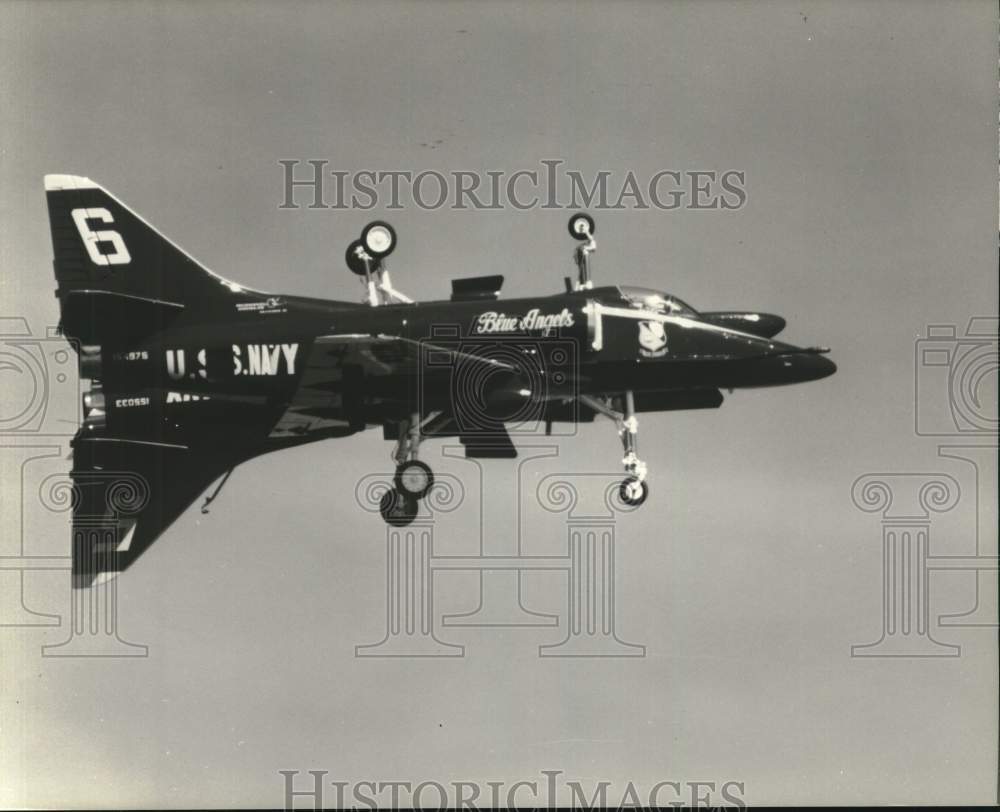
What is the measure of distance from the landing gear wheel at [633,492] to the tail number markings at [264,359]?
196 inches

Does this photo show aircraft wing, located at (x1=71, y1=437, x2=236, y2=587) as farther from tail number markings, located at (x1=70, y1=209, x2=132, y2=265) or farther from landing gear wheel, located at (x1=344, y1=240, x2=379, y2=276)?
landing gear wheel, located at (x1=344, y1=240, x2=379, y2=276)

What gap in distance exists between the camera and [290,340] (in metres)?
19.2

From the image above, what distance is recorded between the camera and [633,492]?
779 inches

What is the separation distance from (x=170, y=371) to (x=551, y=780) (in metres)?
7.71

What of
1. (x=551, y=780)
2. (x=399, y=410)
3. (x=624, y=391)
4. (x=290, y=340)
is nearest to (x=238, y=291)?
(x=290, y=340)

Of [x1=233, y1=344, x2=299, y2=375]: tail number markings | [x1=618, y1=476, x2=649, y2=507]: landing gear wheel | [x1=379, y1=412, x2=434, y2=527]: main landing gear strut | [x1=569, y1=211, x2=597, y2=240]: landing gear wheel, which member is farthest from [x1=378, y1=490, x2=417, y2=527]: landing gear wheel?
[x1=569, y1=211, x2=597, y2=240]: landing gear wheel

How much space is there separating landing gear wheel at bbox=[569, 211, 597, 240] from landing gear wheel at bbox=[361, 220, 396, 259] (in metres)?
2.58

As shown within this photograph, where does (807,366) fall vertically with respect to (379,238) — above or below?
below

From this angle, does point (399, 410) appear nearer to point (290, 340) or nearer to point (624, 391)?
point (290, 340)

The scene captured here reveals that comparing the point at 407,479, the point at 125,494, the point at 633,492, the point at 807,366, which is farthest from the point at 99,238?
the point at 807,366

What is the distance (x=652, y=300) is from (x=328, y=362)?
15.6 feet

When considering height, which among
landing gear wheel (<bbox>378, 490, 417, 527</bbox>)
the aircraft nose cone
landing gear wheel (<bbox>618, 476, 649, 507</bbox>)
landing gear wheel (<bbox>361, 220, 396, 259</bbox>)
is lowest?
landing gear wheel (<bbox>378, 490, 417, 527</bbox>)

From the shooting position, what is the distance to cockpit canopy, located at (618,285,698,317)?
1986 cm

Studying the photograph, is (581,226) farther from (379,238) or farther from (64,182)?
(64,182)
